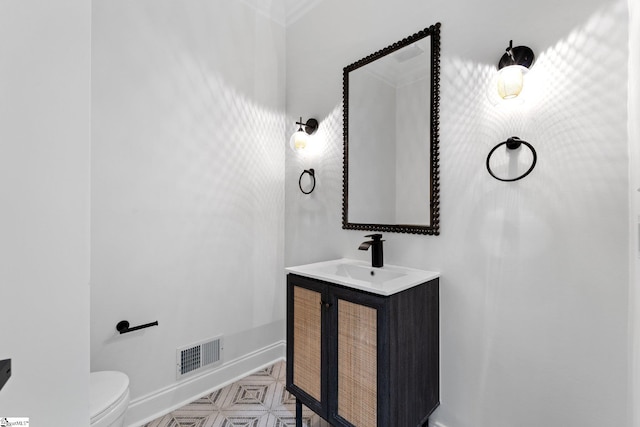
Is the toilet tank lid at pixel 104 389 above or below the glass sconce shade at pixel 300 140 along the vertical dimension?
below

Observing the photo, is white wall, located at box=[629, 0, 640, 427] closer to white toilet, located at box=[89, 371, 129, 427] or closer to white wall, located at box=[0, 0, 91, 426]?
white wall, located at box=[0, 0, 91, 426]

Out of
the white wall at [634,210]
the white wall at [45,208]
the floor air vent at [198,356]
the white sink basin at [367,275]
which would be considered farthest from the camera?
the floor air vent at [198,356]

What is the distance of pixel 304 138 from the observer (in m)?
2.21

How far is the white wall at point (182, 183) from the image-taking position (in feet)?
5.48

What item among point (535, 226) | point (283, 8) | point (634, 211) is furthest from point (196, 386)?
point (283, 8)

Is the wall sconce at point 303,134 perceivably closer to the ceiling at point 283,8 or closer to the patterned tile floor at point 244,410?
the ceiling at point 283,8

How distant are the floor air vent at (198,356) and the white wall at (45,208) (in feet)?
4.47

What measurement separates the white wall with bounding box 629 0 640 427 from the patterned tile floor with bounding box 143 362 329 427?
1449mm

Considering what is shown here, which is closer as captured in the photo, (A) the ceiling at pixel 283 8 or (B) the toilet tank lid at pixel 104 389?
(B) the toilet tank lid at pixel 104 389

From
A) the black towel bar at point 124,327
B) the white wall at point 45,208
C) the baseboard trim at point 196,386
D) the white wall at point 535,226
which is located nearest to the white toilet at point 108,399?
the black towel bar at point 124,327

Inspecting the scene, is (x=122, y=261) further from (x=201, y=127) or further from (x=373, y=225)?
(x=373, y=225)

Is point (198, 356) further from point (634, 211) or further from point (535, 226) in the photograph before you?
point (634, 211)

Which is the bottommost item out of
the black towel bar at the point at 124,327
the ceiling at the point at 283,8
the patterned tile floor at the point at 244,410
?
the patterned tile floor at the point at 244,410

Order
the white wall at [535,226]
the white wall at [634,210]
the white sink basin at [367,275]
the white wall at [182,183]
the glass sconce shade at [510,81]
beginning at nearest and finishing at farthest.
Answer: the white wall at [634,210] < the white wall at [535,226] < the glass sconce shade at [510,81] < the white sink basin at [367,275] < the white wall at [182,183]
